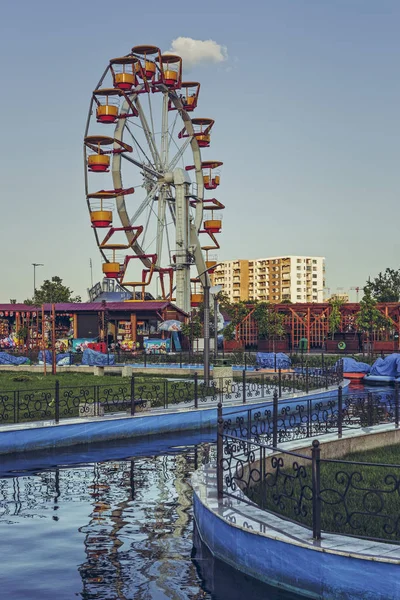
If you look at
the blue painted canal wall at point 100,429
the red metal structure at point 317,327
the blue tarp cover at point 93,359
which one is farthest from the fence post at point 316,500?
the red metal structure at point 317,327

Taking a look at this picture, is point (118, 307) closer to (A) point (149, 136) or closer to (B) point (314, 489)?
(A) point (149, 136)

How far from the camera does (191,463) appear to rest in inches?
712

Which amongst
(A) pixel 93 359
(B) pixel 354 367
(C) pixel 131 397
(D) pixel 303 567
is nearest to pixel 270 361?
(B) pixel 354 367

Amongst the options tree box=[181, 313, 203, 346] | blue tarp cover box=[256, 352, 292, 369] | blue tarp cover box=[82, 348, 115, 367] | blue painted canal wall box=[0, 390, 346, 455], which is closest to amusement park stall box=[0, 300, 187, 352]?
tree box=[181, 313, 203, 346]

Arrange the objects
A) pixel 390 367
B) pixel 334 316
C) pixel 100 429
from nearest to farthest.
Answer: pixel 100 429 → pixel 390 367 → pixel 334 316

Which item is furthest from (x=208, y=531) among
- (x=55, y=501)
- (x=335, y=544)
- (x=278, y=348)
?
(x=278, y=348)

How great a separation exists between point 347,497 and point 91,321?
56.5 meters

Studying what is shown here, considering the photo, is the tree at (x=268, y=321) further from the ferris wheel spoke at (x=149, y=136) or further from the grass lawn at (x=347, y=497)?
the grass lawn at (x=347, y=497)

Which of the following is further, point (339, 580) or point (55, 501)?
point (55, 501)

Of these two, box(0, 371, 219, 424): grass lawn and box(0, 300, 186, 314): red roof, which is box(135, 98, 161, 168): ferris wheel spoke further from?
box(0, 371, 219, 424): grass lawn

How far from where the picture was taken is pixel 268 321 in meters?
65.3

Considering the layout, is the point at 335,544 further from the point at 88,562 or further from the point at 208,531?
the point at 88,562

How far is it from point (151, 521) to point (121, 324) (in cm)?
5581

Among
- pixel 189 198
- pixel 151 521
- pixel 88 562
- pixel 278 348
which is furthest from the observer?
pixel 189 198
